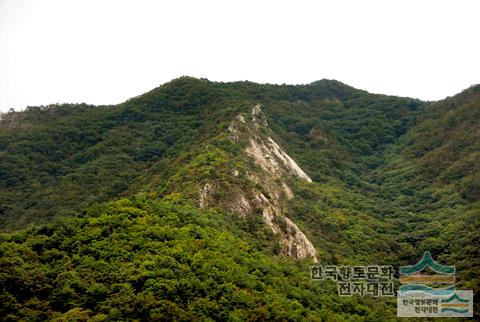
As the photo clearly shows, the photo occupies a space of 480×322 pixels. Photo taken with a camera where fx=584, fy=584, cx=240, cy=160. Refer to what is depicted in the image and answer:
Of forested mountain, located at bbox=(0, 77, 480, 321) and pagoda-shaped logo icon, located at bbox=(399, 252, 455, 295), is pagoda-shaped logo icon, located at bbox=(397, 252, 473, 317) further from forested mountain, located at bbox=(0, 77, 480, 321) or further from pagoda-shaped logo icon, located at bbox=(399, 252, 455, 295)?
forested mountain, located at bbox=(0, 77, 480, 321)

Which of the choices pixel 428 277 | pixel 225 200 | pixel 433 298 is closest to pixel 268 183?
pixel 225 200

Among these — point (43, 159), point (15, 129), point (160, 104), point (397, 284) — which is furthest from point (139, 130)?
point (397, 284)

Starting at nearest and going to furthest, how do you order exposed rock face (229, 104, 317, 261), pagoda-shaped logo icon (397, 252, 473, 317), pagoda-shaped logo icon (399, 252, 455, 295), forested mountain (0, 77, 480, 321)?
forested mountain (0, 77, 480, 321) → pagoda-shaped logo icon (397, 252, 473, 317) → pagoda-shaped logo icon (399, 252, 455, 295) → exposed rock face (229, 104, 317, 261)

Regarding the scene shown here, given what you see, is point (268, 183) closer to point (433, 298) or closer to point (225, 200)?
point (225, 200)

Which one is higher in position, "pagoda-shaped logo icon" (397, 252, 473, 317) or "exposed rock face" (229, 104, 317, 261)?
"exposed rock face" (229, 104, 317, 261)

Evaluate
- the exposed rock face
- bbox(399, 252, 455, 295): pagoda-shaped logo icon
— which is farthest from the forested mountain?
bbox(399, 252, 455, 295): pagoda-shaped logo icon

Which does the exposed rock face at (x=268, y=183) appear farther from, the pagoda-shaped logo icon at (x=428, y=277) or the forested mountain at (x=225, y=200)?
the pagoda-shaped logo icon at (x=428, y=277)
